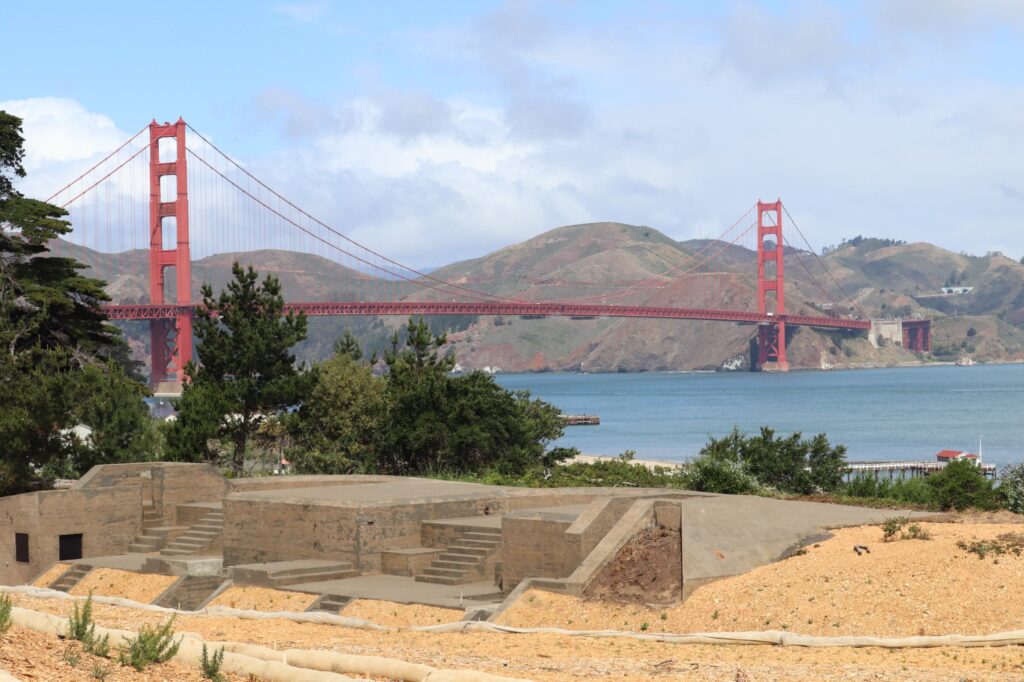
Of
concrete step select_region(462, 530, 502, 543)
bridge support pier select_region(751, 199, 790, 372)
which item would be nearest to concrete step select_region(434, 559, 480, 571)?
concrete step select_region(462, 530, 502, 543)

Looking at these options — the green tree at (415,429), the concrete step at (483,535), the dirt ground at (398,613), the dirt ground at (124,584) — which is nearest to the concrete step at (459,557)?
the concrete step at (483,535)

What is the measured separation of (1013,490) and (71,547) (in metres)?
16.5

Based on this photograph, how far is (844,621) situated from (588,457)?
188ft

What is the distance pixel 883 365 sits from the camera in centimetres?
19550

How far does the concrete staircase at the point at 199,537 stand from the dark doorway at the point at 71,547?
64.3 inches

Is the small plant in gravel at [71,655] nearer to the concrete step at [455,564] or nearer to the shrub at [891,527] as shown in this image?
the concrete step at [455,564]

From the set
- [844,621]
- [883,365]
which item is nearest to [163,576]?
[844,621]

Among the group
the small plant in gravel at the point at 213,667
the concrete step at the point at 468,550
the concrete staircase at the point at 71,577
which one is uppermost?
the small plant in gravel at the point at 213,667

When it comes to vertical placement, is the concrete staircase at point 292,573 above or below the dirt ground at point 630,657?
below

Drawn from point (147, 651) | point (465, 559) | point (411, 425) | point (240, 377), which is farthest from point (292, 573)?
point (240, 377)

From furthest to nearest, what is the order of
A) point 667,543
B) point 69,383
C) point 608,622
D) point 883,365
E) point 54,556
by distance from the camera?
point 883,365 → point 69,383 → point 54,556 → point 667,543 → point 608,622

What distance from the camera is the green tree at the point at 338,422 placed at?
113 ft

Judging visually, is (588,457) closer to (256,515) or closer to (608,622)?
(256,515)

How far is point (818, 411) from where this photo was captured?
10875 centimetres
